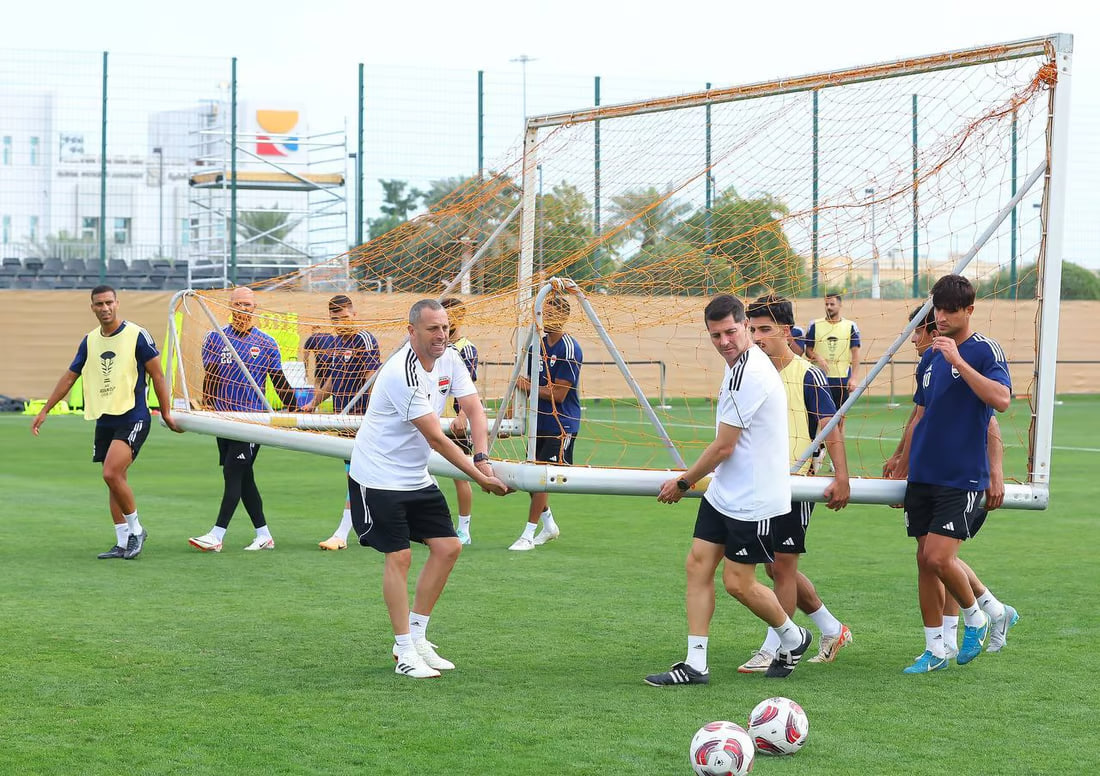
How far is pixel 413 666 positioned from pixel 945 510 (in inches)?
97.8

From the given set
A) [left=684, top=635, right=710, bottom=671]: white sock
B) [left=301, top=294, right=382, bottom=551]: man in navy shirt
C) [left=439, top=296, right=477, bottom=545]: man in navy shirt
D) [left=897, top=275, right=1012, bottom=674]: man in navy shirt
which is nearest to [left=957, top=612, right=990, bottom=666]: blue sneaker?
[left=897, top=275, right=1012, bottom=674]: man in navy shirt

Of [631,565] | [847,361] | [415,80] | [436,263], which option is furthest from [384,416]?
[415,80]

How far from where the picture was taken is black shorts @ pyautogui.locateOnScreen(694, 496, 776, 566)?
19.4ft

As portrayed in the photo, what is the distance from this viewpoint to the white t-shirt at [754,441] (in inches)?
232

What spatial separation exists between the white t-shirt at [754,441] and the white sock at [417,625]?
1494 mm

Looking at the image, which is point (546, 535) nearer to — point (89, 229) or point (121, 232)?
point (121, 232)

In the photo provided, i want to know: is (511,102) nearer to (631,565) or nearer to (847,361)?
(847,361)

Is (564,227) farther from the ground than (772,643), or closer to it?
farther from the ground

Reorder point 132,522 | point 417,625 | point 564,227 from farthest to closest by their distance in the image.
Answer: point 564,227 → point 132,522 → point 417,625

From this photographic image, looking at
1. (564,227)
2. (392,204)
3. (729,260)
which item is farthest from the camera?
(392,204)

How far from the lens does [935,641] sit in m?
6.32

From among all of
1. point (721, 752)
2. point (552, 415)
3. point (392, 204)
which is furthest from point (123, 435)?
point (392, 204)

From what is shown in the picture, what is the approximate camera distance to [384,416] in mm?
6387

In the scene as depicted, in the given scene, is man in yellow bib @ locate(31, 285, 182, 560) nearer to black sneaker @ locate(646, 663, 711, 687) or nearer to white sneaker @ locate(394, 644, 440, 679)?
white sneaker @ locate(394, 644, 440, 679)
